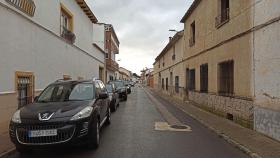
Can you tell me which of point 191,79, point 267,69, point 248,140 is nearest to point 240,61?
point 267,69

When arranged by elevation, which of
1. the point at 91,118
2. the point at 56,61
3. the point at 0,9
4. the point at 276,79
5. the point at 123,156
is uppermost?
the point at 0,9

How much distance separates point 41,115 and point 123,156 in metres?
1.91

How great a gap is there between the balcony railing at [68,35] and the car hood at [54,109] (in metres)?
9.17

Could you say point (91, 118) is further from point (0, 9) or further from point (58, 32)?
point (58, 32)

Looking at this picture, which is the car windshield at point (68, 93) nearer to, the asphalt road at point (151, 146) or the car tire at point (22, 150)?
the asphalt road at point (151, 146)

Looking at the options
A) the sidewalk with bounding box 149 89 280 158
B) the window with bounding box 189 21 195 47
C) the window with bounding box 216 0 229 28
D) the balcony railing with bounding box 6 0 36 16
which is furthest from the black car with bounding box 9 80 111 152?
the window with bounding box 189 21 195 47

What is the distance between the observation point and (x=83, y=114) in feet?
21.7

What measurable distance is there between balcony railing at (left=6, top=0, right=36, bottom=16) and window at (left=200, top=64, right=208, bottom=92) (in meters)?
9.29

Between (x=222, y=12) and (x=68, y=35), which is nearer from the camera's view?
(x=222, y=12)

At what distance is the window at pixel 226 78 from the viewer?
40.3 ft

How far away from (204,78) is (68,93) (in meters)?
10.3

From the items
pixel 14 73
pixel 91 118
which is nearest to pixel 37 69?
pixel 14 73

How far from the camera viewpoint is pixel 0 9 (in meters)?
8.54

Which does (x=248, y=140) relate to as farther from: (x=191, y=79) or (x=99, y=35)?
(x=99, y=35)
